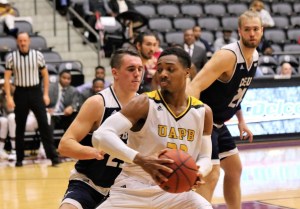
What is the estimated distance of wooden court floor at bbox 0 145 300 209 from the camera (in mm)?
7820

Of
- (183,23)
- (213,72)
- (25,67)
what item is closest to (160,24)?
(183,23)

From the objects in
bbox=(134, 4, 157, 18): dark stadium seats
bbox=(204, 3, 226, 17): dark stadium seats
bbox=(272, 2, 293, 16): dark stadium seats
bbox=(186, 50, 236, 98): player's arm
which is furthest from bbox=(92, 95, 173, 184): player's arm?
bbox=(272, 2, 293, 16): dark stadium seats

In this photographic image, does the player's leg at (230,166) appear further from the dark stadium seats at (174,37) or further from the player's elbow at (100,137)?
the dark stadium seats at (174,37)

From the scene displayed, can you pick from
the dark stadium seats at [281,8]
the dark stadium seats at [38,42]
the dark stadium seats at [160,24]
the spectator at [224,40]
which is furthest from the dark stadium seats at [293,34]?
the dark stadium seats at [38,42]

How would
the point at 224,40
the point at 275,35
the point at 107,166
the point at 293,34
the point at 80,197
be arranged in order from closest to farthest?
1. the point at 80,197
2. the point at 107,166
3. the point at 224,40
4. the point at 275,35
5. the point at 293,34

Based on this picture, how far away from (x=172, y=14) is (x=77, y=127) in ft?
40.4

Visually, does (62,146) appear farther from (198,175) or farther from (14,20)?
(14,20)

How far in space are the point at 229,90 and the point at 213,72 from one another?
275 mm

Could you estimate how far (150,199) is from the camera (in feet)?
14.5

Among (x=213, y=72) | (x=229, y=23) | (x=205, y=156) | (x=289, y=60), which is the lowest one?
(x=289, y=60)

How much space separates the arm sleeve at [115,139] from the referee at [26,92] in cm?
652

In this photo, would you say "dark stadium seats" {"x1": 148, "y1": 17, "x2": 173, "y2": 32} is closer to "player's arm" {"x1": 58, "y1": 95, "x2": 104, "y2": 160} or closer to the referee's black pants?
the referee's black pants

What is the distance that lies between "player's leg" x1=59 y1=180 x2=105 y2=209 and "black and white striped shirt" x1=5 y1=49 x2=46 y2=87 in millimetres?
5703

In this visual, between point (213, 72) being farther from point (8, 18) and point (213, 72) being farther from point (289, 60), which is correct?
point (289, 60)
